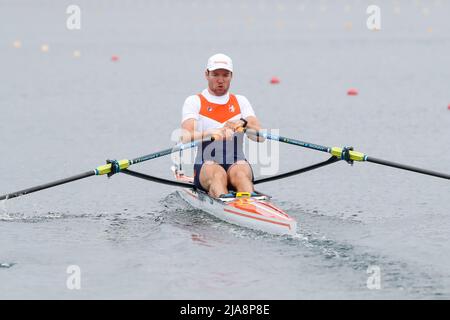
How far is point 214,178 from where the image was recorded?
1473 cm

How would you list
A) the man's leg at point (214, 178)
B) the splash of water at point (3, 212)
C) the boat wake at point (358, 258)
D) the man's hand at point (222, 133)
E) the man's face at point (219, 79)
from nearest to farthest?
1. the boat wake at point (358, 258)
2. the man's hand at point (222, 133)
3. the man's leg at point (214, 178)
4. the man's face at point (219, 79)
5. the splash of water at point (3, 212)


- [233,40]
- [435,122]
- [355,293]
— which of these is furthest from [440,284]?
[233,40]

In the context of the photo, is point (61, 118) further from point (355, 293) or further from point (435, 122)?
point (355, 293)

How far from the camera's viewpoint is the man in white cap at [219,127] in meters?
14.6

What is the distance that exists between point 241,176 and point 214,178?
0.42 m

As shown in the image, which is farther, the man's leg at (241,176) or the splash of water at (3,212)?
the splash of water at (3,212)

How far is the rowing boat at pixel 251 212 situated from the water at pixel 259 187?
12cm

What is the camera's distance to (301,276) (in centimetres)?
1185

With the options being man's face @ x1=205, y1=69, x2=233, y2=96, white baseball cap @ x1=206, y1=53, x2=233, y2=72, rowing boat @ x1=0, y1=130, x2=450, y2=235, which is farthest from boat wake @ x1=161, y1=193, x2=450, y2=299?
white baseball cap @ x1=206, y1=53, x2=233, y2=72

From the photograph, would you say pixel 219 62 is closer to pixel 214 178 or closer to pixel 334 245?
pixel 214 178

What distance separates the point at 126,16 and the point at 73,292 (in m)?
51.7

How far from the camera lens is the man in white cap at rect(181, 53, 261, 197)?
14.6 m

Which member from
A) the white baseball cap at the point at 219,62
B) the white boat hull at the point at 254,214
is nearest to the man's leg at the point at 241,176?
the white boat hull at the point at 254,214

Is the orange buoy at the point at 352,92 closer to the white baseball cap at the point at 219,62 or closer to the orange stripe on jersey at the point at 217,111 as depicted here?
the orange stripe on jersey at the point at 217,111
